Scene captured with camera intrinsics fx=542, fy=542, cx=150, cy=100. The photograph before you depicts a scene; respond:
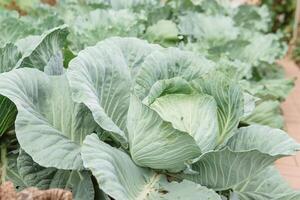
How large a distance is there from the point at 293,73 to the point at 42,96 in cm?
443

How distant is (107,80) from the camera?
1607 millimetres

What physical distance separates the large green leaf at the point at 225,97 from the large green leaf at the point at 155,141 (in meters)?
0.20

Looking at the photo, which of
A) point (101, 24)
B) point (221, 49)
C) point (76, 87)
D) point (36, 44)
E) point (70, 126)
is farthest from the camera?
point (221, 49)

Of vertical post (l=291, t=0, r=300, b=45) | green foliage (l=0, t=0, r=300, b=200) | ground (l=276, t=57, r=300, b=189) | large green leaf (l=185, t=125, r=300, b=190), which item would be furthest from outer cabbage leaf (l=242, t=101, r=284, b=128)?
vertical post (l=291, t=0, r=300, b=45)

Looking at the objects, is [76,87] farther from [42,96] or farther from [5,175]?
[5,175]

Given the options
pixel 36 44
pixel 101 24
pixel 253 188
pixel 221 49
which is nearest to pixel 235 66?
pixel 221 49

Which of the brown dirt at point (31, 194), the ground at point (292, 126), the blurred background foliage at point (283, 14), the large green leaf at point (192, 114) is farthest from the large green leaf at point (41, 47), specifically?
the blurred background foliage at point (283, 14)

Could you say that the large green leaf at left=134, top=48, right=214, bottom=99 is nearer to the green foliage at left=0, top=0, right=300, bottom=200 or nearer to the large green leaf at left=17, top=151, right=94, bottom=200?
the green foliage at left=0, top=0, right=300, bottom=200

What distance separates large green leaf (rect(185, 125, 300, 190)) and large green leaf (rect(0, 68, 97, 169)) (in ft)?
1.15

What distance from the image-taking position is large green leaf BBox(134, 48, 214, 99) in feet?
5.34

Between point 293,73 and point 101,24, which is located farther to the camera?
point 293,73

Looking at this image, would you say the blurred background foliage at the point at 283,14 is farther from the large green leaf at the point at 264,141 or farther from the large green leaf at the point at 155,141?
the large green leaf at the point at 155,141

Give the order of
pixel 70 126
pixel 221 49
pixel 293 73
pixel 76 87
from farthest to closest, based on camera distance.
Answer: pixel 293 73
pixel 221 49
pixel 70 126
pixel 76 87

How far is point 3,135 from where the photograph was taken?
173cm
